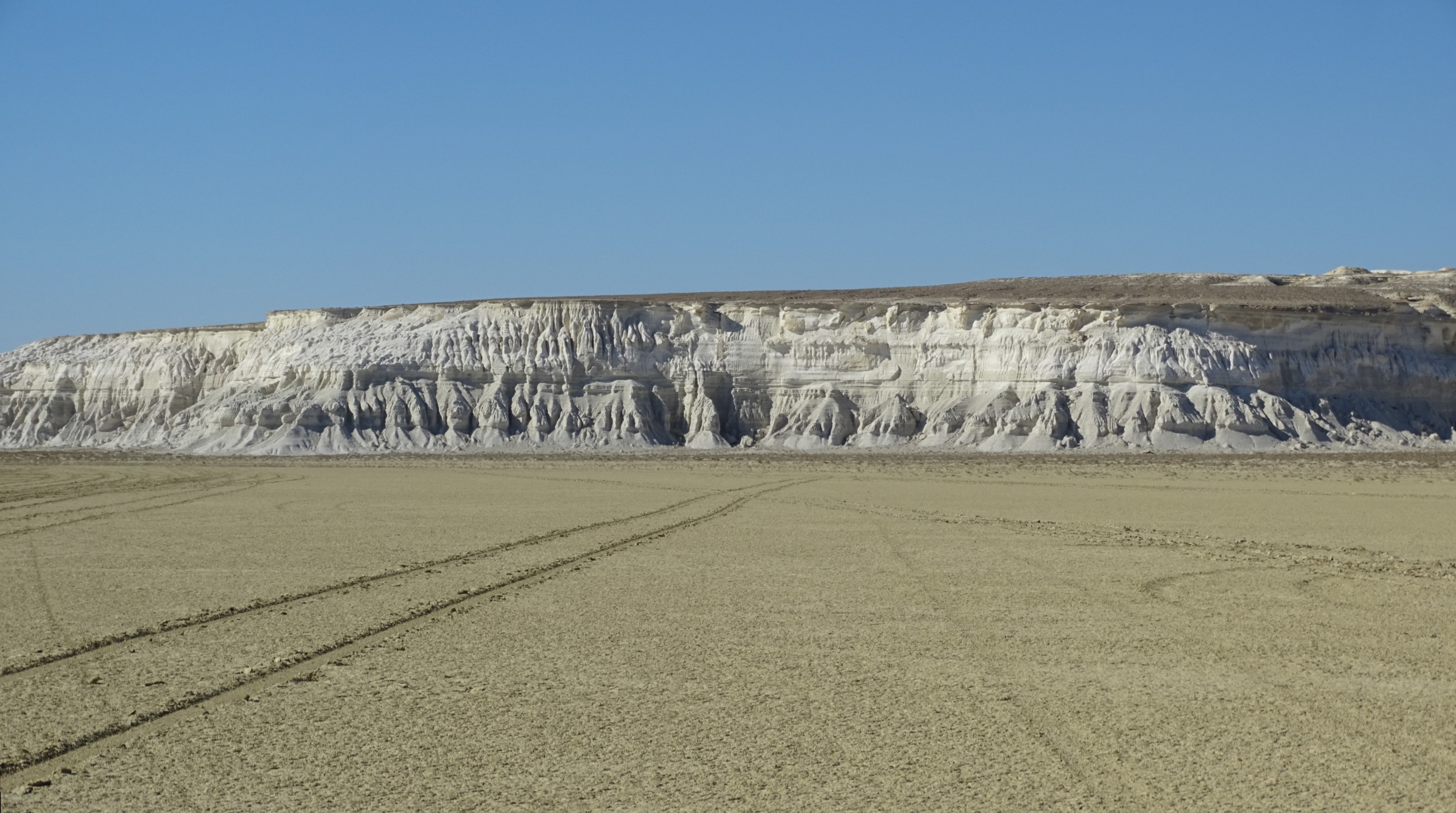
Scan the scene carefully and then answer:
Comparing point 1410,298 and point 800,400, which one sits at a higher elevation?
point 1410,298

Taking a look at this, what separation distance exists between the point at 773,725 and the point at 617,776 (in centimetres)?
132

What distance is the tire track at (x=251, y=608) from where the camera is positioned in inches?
362

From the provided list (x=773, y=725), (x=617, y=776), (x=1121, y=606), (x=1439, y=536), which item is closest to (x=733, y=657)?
(x=773, y=725)

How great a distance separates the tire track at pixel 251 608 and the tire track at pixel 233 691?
1381mm

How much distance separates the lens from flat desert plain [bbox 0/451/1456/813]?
6.40 metres

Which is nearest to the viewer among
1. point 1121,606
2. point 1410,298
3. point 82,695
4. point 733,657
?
point 82,695

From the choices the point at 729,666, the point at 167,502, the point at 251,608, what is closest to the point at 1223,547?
the point at 729,666

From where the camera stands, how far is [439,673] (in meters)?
8.85

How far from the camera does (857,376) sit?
62.5 meters

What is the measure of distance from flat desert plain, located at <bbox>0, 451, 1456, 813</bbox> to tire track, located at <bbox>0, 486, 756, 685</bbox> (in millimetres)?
65

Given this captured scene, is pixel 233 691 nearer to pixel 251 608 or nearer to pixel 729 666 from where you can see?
pixel 729 666

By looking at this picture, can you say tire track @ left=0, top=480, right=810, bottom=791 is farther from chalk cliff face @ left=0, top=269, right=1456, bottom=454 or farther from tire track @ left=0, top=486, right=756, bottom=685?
chalk cliff face @ left=0, top=269, right=1456, bottom=454

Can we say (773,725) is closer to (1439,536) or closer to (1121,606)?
(1121,606)

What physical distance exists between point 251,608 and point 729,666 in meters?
5.14
